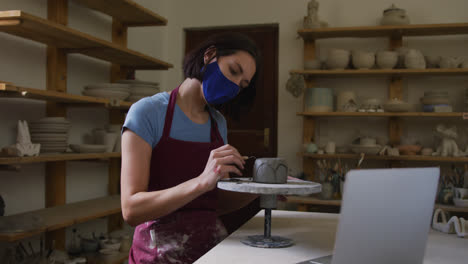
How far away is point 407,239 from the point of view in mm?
817

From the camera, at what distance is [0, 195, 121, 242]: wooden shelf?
6.86 ft

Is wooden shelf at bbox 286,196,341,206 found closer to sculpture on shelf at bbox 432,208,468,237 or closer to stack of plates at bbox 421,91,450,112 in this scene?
stack of plates at bbox 421,91,450,112

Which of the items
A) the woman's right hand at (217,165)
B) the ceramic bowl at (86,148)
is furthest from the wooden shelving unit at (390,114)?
the woman's right hand at (217,165)

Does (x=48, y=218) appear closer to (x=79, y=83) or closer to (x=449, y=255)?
(x=79, y=83)

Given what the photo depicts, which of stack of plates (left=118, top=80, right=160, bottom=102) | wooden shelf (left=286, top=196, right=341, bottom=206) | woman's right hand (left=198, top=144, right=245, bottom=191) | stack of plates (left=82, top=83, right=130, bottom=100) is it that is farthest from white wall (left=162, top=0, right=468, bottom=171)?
woman's right hand (left=198, top=144, right=245, bottom=191)

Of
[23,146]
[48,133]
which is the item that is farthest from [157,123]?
[48,133]

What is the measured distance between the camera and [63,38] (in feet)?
8.18

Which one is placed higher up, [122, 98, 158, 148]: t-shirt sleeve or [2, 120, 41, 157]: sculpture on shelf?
[122, 98, 158, 148]: t-shirt sleeve

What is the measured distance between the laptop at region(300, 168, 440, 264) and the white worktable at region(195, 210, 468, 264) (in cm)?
26

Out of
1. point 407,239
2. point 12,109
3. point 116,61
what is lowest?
point 407,239

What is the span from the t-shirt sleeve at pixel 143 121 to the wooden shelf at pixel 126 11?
1.81 meters

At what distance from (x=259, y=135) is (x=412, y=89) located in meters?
1.38

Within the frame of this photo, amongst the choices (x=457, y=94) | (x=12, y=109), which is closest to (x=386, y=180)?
(x=12, y=109)

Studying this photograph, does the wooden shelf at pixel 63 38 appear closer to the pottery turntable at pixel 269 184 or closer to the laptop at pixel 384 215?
the pottery turntable at pixel 269 184
